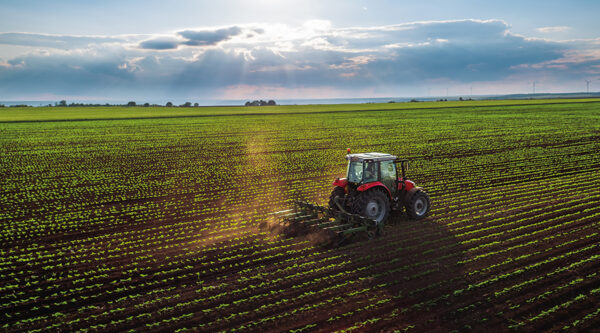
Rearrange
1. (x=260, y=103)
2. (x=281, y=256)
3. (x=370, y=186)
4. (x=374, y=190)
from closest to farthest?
(x=281, y=256), (x=370, y=186), (x=374, y=190), (x=260, y=103)

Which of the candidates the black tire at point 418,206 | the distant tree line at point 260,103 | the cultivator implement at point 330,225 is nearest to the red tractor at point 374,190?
the black tire at point 418,206

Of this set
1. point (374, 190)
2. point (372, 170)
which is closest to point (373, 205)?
point (374, 190)

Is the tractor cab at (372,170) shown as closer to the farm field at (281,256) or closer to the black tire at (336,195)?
the black tire at (336,195)

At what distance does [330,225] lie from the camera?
12148 millimetres

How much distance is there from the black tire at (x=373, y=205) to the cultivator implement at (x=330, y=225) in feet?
1.05

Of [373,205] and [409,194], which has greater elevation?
[409,194]

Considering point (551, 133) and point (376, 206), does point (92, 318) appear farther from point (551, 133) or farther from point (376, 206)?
point (551, 133)

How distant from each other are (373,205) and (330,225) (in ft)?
4.80

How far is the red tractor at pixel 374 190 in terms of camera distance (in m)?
12.3

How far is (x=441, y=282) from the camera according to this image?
368 inches

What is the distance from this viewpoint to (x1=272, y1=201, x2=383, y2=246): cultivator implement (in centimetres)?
1162

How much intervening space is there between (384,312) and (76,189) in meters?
17.0

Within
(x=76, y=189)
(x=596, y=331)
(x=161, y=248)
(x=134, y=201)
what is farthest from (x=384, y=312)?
(x=76, y=189)

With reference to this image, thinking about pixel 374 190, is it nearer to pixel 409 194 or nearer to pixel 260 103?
pixel 409 194
